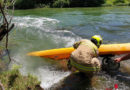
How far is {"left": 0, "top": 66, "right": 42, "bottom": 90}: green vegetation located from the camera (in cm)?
Result: 297

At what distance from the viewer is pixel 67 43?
23.5 feet

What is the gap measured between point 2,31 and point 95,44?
2.21 meters

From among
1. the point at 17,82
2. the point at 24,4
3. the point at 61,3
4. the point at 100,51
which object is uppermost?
the point at 61,3

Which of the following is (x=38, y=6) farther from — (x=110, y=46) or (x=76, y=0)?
(x=110, y=46)

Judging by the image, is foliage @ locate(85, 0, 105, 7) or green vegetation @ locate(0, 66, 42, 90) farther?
foliage @ locate(85, 0, 105, 7)

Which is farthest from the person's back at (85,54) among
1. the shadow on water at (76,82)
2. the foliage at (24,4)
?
the foliage at (24,4)

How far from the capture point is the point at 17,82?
10.2ft

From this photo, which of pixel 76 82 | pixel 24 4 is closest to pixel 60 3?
pixel 24 4

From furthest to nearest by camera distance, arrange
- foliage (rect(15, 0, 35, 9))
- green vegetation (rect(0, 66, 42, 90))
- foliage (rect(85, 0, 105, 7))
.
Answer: foliage (rect(85, 0, 105, 7)), foliage (rect(15, 0, 35, 9)), green vegetation (rect(0, 66, 42, 90))

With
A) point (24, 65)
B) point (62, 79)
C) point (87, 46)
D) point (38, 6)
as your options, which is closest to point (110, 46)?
point (87, 46)

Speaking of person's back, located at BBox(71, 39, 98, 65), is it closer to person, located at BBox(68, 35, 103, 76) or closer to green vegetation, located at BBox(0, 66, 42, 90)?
person, located at BBox(68, 35, 103, 76)

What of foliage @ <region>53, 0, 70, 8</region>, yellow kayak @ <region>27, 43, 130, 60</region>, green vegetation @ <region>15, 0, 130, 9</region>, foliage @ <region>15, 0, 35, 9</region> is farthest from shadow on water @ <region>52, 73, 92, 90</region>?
foliage @ <region>15, 0, 35, 9</region>

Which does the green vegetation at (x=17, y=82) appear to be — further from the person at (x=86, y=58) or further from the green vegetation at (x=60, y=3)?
the green vegetation at (x=60, y=3)

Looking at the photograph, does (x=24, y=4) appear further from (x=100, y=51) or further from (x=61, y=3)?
(x=100, y=51)
